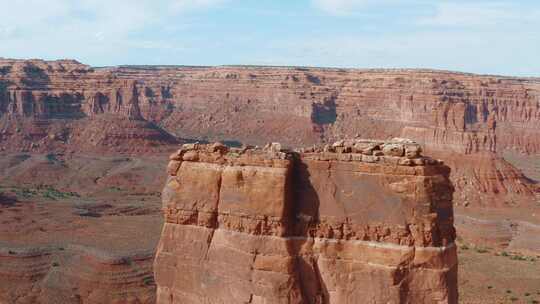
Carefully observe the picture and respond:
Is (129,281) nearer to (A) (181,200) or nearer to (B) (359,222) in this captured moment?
(A) (181,200)

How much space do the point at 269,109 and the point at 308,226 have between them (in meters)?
107

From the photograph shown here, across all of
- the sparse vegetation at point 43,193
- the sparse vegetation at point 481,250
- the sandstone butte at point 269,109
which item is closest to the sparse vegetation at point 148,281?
the sparse vegetation at point 481,250

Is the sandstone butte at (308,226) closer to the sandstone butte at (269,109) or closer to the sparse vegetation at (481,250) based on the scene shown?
the sparse vegetation at (481,250)

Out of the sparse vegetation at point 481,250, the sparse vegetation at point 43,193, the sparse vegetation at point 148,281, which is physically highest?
the sparse vegetation at point 148,281

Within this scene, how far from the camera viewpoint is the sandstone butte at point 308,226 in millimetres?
9844

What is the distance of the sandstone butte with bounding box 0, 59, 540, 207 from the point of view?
277 ft

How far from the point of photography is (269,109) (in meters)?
117

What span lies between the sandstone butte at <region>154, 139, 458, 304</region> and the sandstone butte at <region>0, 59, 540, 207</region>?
163 feet

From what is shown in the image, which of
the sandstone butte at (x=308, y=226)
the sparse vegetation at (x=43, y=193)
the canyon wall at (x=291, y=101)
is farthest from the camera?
the canyon wall at (x=291, y=101)

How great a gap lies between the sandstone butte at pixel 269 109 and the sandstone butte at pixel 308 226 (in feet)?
163

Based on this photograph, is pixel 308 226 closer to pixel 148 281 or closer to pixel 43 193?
pixel 148 281

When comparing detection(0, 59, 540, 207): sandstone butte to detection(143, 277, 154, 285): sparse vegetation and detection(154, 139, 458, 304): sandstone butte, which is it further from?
detection(154, 139, 458, 304): sandstone butte

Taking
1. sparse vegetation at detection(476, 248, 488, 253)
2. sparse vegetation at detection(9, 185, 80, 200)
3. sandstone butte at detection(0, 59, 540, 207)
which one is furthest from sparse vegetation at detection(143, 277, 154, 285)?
sandstone butte at detection(0, 59, 540, 207)

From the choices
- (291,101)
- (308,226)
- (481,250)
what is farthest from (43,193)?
(308,226)
